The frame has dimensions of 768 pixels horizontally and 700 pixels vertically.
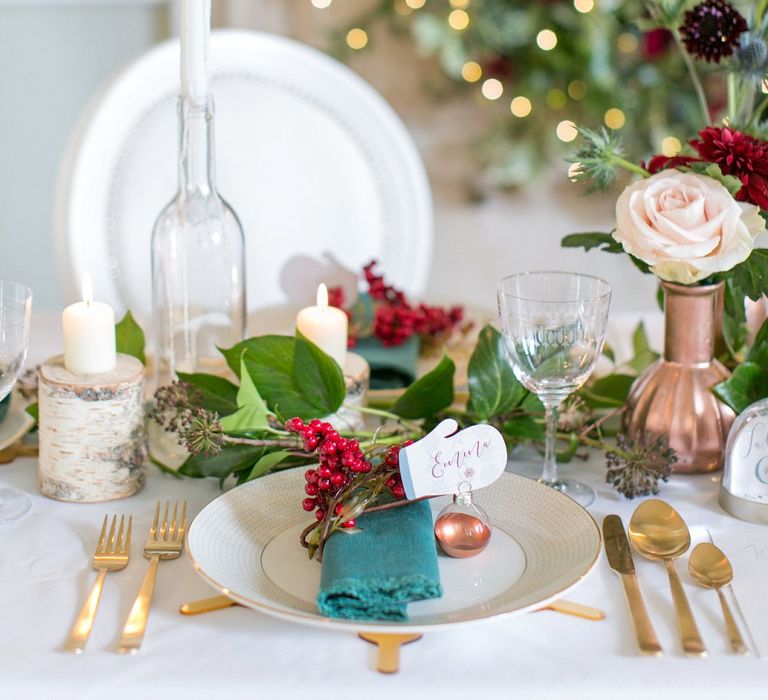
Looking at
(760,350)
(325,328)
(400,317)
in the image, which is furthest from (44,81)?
(760,350)

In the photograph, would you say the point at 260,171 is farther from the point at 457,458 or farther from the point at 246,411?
the point at 457,458

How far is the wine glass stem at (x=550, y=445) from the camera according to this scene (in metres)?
0.91

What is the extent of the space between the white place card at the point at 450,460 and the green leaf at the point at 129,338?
357 millimetres

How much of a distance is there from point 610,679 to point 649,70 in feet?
6.87

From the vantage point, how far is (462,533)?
0.79 meters

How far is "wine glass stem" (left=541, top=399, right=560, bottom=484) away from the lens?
35.8 inches

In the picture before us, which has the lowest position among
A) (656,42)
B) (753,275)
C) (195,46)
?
(753,275)

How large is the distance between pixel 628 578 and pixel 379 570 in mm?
195

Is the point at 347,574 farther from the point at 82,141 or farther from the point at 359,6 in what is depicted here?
the point at 359,6

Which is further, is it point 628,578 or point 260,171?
point 260,171

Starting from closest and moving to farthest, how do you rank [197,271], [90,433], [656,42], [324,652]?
[324,652] < [90,433] < [197,271] < [656,42]

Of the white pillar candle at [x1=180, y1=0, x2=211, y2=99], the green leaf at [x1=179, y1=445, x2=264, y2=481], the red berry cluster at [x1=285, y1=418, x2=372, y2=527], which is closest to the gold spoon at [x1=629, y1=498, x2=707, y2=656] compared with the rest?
the red berry cluster at [x1=285, y1=418, x2=372, y2=527]

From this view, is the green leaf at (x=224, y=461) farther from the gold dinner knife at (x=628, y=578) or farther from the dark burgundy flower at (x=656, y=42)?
the dark burgundy flower at (x=656, y=42)

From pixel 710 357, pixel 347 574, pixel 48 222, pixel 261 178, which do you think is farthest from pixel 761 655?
pixel 48 222
